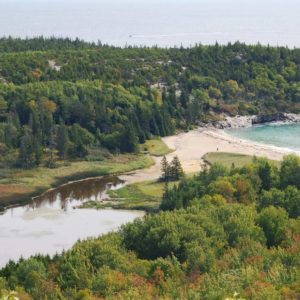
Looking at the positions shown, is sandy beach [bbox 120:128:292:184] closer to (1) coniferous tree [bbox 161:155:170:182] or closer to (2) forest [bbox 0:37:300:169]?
(1) coniferous tree [bbox 161:155:170:182]

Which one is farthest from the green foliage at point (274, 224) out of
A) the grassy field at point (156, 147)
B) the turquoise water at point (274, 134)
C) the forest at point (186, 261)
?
the turquoise water at point (274, 134)

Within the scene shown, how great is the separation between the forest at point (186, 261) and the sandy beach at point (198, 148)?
2857cm

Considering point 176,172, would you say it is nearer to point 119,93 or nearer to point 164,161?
point 164,161

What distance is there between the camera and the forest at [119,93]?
9338 cm

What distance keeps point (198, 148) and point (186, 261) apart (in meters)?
54.1

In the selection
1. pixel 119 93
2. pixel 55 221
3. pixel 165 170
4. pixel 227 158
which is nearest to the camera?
pixel 55 221

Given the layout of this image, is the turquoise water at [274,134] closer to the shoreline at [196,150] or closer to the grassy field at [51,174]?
the shoreline at [196,150]

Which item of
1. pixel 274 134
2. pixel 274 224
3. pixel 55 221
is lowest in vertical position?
pixel 55 221

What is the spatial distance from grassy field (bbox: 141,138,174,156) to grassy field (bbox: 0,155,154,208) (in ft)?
8.46

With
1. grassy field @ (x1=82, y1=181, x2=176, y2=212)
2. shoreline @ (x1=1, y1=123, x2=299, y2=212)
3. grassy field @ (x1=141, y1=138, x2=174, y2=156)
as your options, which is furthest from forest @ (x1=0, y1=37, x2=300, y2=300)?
shoreline @ (x1=1, y1=123, x2=299, y2=212)

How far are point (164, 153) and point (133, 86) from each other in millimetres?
28998

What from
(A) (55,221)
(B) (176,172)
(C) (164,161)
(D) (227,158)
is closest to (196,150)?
(D) (227,158)

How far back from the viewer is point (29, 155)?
8594 centimetres

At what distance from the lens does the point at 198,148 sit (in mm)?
97312
